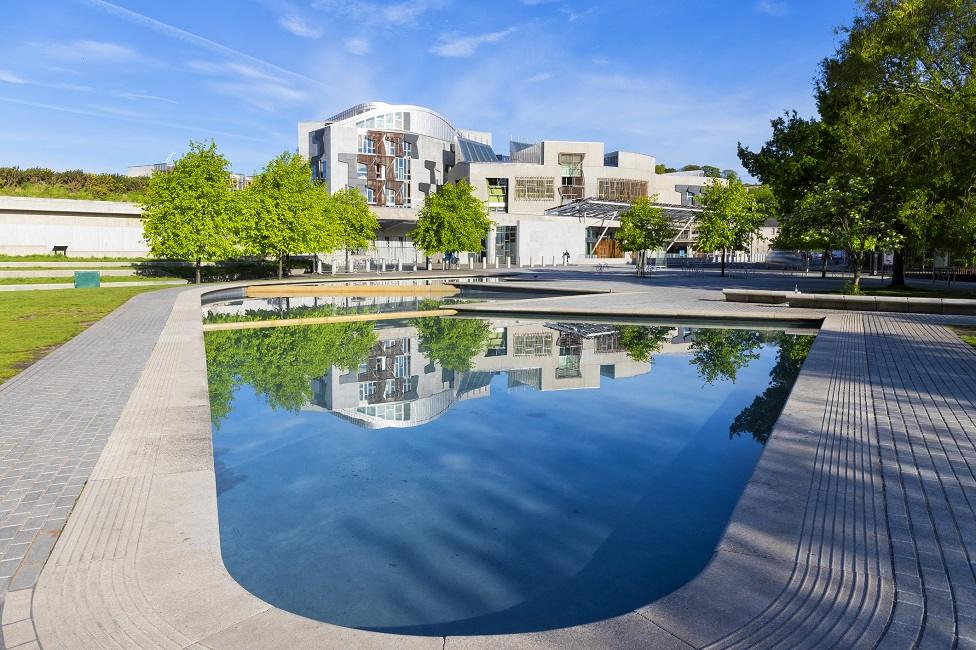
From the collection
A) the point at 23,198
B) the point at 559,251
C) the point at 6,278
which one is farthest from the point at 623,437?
the point at 559,251

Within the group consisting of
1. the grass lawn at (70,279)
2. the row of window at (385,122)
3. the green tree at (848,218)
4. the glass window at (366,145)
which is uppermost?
the row of window at (385,122)

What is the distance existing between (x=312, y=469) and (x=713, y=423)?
584 centimetres

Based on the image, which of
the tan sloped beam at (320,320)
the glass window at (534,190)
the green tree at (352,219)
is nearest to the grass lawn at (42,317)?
the tan sloped beam at (320,320)

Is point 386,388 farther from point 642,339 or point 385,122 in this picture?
point 385,122

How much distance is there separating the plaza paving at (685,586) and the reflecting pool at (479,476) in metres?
0.68

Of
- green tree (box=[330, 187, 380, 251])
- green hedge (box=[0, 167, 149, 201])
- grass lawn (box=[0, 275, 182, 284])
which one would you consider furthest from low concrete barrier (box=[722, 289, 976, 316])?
green hedge (box=[0, 167, 149, 201])

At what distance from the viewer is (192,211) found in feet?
130

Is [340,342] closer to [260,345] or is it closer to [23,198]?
[260,345]

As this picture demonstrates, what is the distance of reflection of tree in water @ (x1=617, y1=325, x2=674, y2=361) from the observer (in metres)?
15.1

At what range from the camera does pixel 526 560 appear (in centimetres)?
524

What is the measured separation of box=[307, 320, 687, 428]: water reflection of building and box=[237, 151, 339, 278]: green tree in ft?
95.4

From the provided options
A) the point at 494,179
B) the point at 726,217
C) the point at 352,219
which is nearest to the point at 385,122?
the point at 494,179

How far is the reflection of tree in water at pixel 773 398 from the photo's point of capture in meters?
9.07

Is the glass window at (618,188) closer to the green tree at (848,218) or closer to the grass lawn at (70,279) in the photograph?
Result: the green tree at (848,218)
